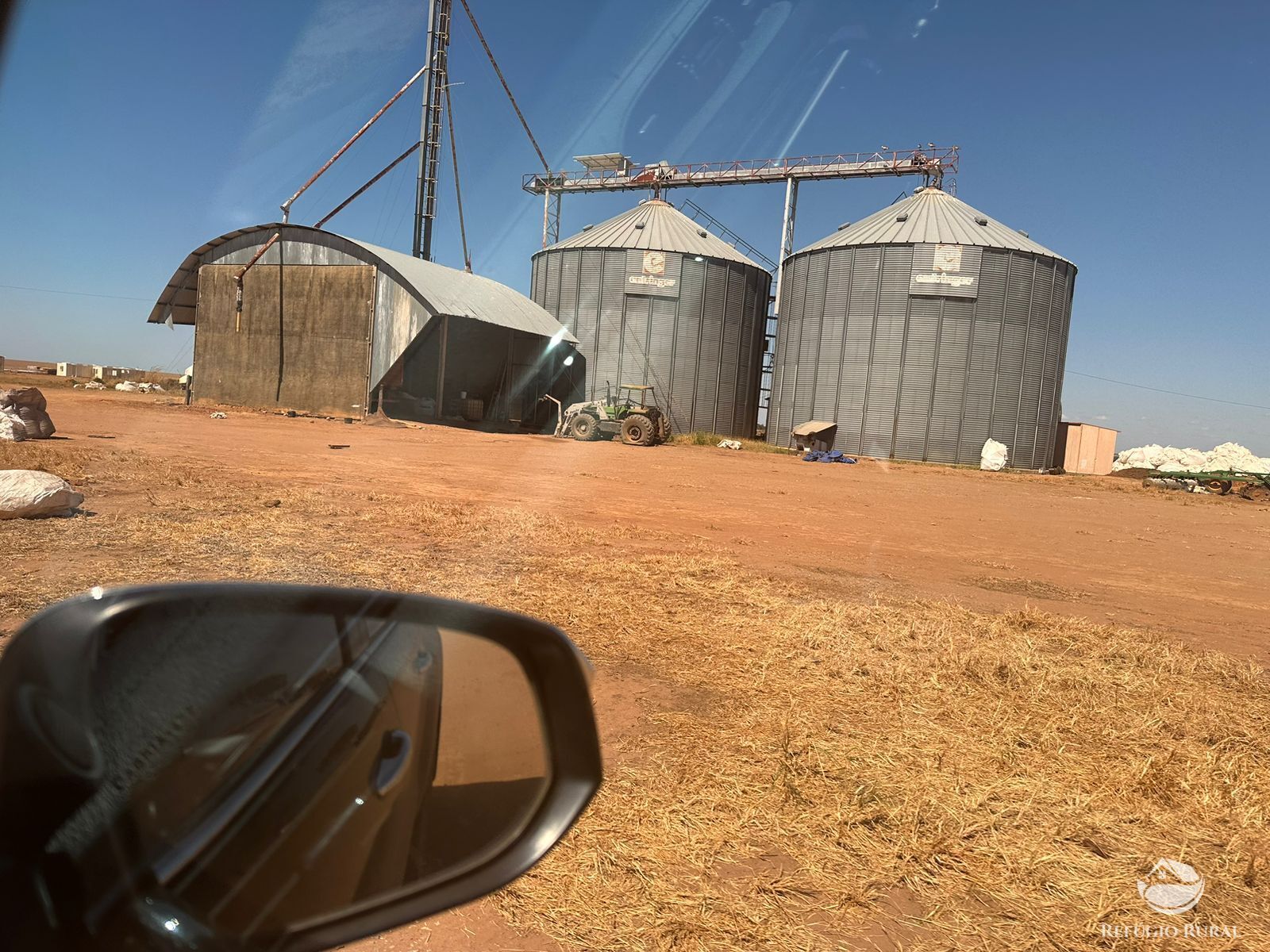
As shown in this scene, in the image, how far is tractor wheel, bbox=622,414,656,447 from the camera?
24938mm

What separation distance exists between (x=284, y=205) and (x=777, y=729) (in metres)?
31.5

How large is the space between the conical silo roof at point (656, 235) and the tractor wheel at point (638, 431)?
9.63 metres

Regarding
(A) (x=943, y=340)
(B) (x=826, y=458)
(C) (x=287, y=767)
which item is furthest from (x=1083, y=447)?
(C) (x=287, y=767)

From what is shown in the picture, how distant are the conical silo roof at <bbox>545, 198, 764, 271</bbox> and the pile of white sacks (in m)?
24.0

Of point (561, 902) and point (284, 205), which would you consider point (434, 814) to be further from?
point (284, 205)

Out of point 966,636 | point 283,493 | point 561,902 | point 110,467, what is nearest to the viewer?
point 561,902

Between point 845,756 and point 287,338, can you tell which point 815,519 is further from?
point 287,338

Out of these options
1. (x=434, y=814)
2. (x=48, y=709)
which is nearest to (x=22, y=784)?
(x=48, y=709)

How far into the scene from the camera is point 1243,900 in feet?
7.91

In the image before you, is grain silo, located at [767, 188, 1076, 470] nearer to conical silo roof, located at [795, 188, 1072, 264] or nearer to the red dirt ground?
conical silo roof, located at [795, 188, 1072, 264]

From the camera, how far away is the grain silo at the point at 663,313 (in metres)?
31.7

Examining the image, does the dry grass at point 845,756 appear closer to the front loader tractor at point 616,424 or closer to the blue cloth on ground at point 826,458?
the front loader tractor at point 616,424

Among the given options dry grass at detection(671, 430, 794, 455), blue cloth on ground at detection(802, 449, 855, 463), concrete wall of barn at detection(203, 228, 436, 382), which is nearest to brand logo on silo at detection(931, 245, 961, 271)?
blue cloth on ground at detection(802, 449, 855, 463)

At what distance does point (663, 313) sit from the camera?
3169 cm
